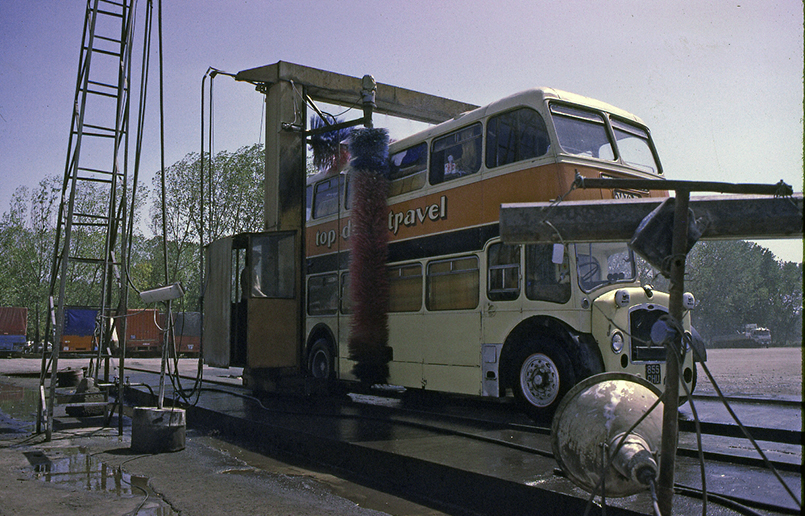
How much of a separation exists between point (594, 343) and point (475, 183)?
115 inches

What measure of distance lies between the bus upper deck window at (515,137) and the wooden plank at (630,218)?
560cm

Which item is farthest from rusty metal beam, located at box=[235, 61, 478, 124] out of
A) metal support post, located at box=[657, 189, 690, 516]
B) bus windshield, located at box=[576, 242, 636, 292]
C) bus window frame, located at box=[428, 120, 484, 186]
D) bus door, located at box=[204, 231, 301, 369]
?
metal support post, located at box=[657, 189, 690, 516]

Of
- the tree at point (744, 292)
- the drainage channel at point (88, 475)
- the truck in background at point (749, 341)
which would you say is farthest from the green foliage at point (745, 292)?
the drainage channel at point (88, 475)

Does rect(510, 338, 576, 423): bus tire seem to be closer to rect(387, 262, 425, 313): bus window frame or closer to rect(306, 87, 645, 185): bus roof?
rect(387, 262, 425, 313): bus window frame

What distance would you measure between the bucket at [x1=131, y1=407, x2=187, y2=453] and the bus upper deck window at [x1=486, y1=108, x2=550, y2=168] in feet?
Answer: 17.5

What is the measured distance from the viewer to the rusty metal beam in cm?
1245

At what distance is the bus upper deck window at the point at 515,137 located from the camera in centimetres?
871

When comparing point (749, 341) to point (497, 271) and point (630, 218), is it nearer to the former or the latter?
point (497, 271)

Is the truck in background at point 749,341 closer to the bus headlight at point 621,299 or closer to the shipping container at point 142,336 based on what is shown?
the shipping container at point 142,336

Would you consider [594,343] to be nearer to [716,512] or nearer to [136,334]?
[716,512]

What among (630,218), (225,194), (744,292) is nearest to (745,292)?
(744,292)

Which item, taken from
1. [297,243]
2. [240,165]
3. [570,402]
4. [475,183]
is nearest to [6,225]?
[240,165]

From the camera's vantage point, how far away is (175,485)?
19.8 feet

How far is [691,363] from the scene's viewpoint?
8602mm
